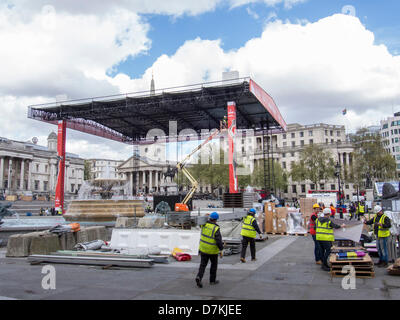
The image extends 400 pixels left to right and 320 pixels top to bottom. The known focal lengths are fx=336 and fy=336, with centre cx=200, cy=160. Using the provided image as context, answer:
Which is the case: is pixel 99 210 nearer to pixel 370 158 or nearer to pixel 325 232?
pixel 325 232

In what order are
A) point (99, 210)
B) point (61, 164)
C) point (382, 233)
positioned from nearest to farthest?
point (382, 233) < point (99, 210) < point (61, 164)

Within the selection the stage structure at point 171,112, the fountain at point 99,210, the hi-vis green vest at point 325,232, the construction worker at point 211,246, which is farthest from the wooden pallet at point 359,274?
the stage structure at point 171,112

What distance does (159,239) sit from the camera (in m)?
12.5

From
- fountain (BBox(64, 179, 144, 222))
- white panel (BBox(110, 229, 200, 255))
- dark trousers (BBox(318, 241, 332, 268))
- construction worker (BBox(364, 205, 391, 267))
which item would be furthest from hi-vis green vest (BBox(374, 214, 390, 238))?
fountain (BBox(64, 179, 144, 222))

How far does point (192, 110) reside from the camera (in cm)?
3931

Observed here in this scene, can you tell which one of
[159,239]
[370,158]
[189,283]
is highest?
[370,158]

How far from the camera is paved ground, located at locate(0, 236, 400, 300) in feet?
21.8

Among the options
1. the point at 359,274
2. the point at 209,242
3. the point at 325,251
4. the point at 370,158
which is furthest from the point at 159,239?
the point at 370,158

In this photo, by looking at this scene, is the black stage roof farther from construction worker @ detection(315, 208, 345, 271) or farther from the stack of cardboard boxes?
construction worker @ detection(315, 208, 345, 271)

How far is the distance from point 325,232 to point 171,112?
3231 cm

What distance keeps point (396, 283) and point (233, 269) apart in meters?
3.98

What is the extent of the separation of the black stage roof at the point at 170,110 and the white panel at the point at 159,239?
69.5ft

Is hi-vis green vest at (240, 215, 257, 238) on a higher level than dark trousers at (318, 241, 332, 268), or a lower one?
higher

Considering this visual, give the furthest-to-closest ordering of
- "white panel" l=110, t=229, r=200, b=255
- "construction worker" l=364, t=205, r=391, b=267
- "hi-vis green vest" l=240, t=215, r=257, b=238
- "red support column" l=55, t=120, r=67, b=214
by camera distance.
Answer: "red support column" l=55, t=120, r=67, b=214 < "white panel" l=110, t=229, r=200, b=255 < "hi-vis green vest" l=240, t=215, r=257, b=238 < "construction worker" l=364, t=205, r=391, b=267
